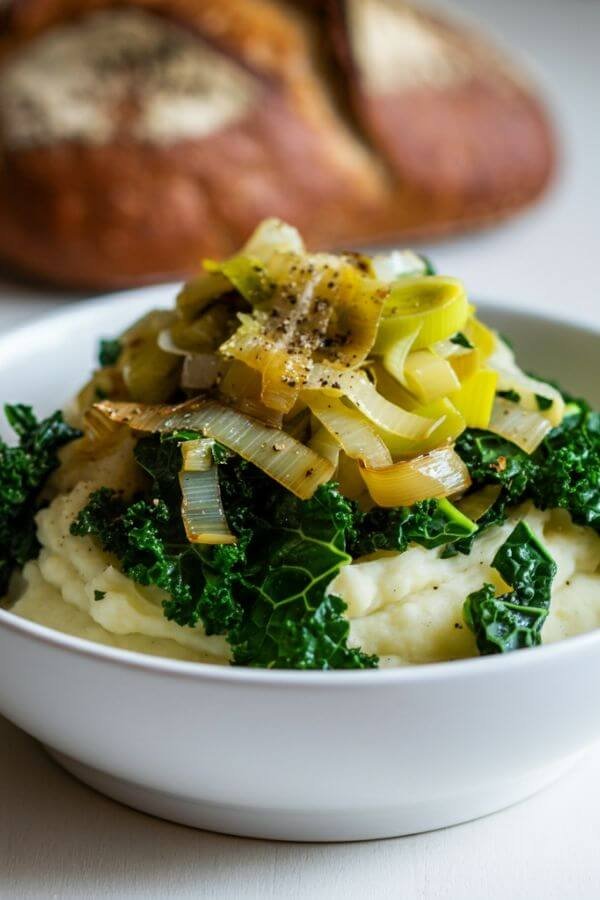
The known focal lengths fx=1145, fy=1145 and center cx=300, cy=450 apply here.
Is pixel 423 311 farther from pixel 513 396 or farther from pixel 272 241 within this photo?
pixel 272 241

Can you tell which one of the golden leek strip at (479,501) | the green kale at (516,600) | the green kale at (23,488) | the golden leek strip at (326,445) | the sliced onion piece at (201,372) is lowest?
the green kale at (23,488)

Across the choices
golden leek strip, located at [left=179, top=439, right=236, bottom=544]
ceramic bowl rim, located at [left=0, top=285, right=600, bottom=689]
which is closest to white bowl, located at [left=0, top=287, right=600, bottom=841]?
ceramic bowl rim, located at [left=0, top=285, right=600, bottom=689]

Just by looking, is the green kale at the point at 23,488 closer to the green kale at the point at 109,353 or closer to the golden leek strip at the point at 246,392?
the green kale at the point at 109,353

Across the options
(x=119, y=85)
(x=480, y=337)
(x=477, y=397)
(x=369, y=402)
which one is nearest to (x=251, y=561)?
(x=369, y=402)

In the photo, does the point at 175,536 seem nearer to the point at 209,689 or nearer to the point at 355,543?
the point at 355,543

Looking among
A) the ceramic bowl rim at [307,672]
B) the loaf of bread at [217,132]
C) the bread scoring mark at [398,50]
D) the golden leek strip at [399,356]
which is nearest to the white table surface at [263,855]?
the ceramic bowl rim at [307,672]

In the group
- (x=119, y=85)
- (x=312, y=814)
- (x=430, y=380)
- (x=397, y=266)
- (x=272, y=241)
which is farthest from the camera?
(x=119, y=85)

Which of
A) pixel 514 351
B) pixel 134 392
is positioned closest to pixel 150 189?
pixel 514 351
